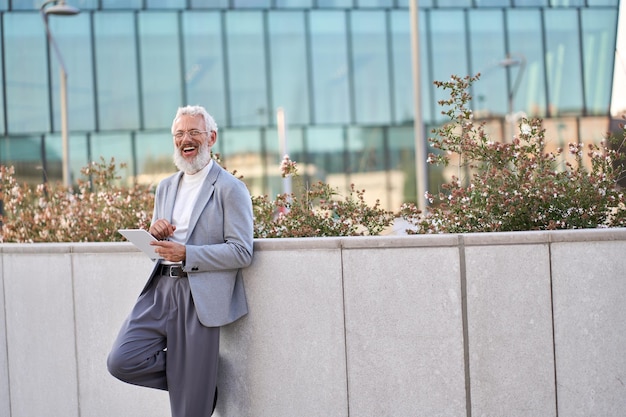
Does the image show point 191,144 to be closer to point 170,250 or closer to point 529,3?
point 170,250

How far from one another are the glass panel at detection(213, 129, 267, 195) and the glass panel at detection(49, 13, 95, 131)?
4574mm

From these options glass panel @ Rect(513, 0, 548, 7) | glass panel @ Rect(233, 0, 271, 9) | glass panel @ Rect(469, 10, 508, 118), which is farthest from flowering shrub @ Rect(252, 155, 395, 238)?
glass panel @ Rect(513, 0, 548, 7)

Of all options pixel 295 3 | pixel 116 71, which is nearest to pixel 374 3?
pixel 295 3

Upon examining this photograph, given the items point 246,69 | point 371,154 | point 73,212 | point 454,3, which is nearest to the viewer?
point 73,212

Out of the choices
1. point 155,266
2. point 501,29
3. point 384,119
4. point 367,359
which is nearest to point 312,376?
point 367,359

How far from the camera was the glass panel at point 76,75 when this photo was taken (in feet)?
93.4

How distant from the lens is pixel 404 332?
4.53m

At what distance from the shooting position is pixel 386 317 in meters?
4.56

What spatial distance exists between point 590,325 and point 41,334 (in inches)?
140

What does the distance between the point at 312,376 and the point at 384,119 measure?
25.2m

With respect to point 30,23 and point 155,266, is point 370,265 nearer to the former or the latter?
point 155,266

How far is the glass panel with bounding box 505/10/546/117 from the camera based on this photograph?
30.1 metres

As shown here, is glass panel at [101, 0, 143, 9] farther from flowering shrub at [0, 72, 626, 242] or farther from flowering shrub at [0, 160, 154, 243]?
flowering shrub at [0, 72, 626, 242]

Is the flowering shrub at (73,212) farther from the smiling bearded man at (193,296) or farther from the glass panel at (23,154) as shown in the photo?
the glass panel at (23,154)
